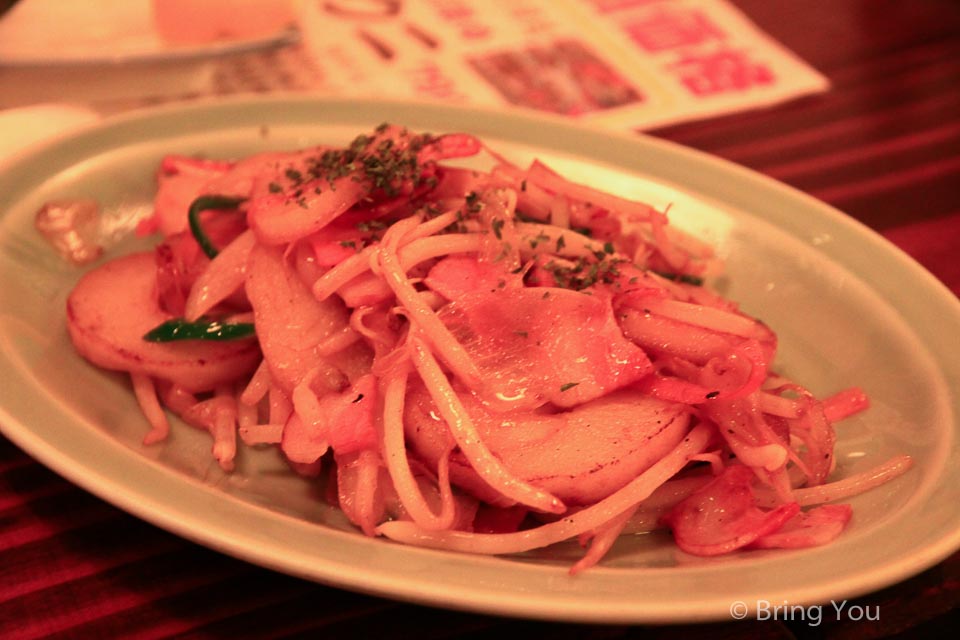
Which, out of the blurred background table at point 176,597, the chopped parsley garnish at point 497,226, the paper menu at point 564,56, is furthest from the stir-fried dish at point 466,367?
the paper menu at point 564,56

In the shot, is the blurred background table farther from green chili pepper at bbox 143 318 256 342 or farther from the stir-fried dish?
green chili pepper at bbox 143 318 256 342

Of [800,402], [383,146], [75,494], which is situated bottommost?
[75,494]

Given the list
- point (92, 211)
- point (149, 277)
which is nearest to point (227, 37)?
point (92, 211)

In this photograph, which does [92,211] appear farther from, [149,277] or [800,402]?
[800,402]

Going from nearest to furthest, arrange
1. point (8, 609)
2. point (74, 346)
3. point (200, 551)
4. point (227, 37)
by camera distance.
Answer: point (8, 609)
point (200, 551)
point (74, 346)
point (227, 37)

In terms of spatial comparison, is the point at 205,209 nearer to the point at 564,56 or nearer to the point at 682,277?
the point at 682,277

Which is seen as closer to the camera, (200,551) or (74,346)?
(200,551)

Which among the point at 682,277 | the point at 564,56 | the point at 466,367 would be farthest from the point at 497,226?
the point at 564,56
